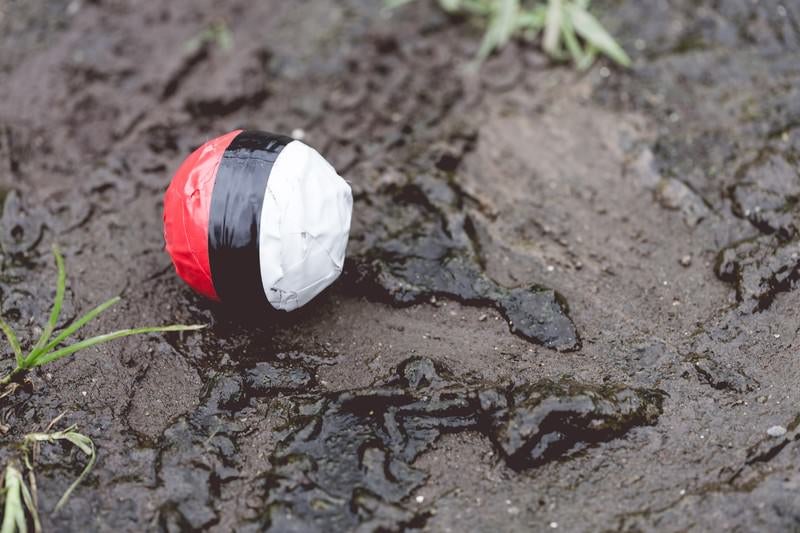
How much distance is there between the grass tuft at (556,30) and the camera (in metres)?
4.67

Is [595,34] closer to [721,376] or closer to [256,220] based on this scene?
[721,376]

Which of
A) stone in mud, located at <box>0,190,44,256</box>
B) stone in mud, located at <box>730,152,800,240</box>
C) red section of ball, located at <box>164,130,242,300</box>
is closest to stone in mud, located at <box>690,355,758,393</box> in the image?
stone in mud, located at <box>730,152,800,240</box>

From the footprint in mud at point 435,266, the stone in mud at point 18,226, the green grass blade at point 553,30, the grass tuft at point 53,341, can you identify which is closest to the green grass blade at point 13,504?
the grass tuft at point 53,341

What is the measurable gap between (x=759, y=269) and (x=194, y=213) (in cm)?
234

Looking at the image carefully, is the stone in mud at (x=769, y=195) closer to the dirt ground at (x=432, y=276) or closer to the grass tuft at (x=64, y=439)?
the dirt ground at (x=432, y=276)

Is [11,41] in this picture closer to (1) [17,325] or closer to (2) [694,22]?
(1) [17,325]

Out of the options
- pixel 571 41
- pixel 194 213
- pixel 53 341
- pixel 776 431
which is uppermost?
pixel 571 41

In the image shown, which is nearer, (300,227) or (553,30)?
(300,227)

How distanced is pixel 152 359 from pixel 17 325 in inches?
25.1

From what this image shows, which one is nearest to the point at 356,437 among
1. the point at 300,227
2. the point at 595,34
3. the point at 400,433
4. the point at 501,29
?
the point at 400,433

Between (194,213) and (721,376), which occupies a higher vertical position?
(194,213)

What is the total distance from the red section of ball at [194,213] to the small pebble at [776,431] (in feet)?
6.93

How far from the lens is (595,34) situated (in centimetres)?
468

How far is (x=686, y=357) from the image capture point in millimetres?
3234
